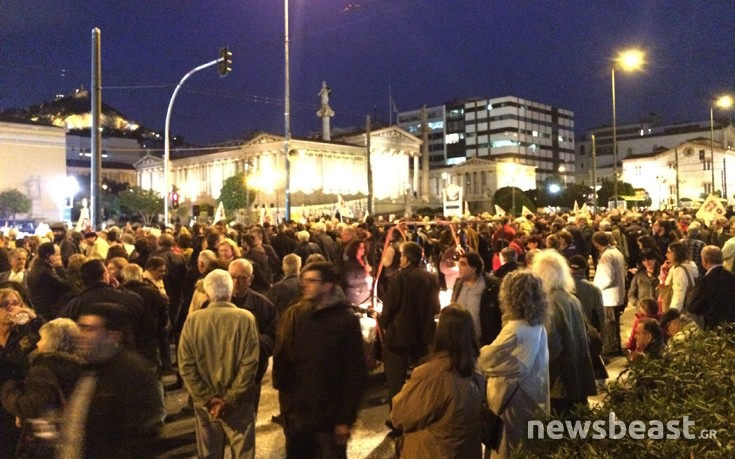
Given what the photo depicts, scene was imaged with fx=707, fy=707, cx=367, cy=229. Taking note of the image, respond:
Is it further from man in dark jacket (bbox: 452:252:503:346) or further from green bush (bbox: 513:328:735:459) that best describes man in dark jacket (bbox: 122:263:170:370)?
green bush (bbox: 513:328:735:459)

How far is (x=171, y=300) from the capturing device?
9711mm

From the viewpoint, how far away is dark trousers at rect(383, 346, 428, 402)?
700cm

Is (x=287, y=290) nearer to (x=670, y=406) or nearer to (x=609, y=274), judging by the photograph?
(x=670, y=406)

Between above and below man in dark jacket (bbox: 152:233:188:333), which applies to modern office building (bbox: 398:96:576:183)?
above

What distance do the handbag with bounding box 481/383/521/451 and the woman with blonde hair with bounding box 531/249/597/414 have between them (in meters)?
0.75

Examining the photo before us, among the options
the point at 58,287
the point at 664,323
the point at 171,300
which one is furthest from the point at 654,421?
the point at 171,300

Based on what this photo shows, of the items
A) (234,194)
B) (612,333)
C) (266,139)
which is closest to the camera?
(612,333)

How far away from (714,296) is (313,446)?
4357 mm

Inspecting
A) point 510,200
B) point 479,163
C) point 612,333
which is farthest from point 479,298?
point 479,163

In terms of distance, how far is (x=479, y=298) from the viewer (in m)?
6.80

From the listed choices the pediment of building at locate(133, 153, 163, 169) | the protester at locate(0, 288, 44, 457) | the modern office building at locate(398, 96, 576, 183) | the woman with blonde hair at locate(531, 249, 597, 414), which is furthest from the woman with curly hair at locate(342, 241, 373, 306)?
the modern office building at locate(398, 96, 576, 183)

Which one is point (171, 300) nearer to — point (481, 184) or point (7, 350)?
point (7, 350)

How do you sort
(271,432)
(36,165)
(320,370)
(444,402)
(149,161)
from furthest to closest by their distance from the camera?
(149,161)
(36,165)
(271,432)
(320,370)
(444,402)

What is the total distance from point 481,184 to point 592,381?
106982 mm
